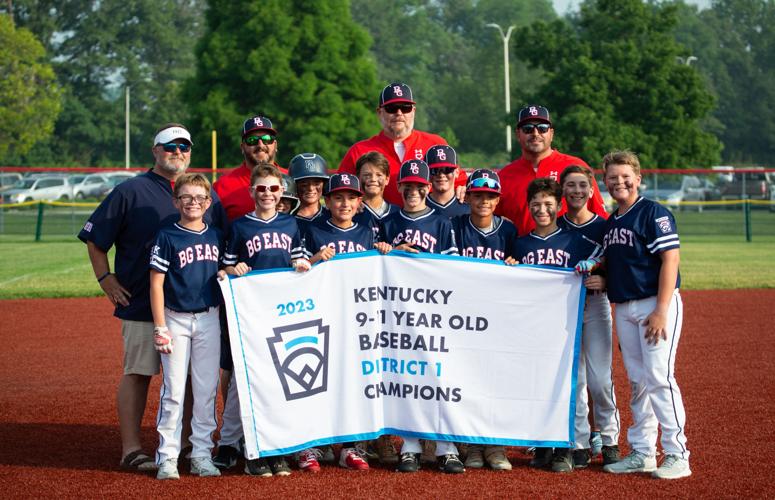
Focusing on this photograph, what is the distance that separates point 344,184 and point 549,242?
1396 millimetres

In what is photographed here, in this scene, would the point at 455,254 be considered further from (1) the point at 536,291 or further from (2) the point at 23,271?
(2) the point at 23,271

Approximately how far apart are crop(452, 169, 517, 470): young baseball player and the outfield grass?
10.3 metres

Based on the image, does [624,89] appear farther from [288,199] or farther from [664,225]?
[664,225]

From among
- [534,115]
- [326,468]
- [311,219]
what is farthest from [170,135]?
[534,115]

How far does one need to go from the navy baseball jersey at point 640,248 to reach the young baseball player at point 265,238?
6.60 ft

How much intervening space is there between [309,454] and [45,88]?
161 ft

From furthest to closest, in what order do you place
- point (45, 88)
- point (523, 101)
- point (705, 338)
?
point (45, 88) → point (523, 101) → point (705, 338)

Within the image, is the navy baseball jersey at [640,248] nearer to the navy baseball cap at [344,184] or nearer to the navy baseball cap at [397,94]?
the navy baseball cap at [344,184]

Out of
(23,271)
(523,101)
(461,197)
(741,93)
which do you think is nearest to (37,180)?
(23,271)

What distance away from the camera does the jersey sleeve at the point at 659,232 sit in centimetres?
587

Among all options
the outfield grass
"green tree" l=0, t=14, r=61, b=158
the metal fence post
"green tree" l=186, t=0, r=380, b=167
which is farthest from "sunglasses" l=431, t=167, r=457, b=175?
"green tree" l=0, t=14, r=61, b=158

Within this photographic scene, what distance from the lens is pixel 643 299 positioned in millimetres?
5988

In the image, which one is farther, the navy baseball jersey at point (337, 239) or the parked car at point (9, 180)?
the parked car at point (9, 180)

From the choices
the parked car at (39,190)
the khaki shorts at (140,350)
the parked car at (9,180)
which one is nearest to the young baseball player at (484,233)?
the khaki shorts at (140,350)
